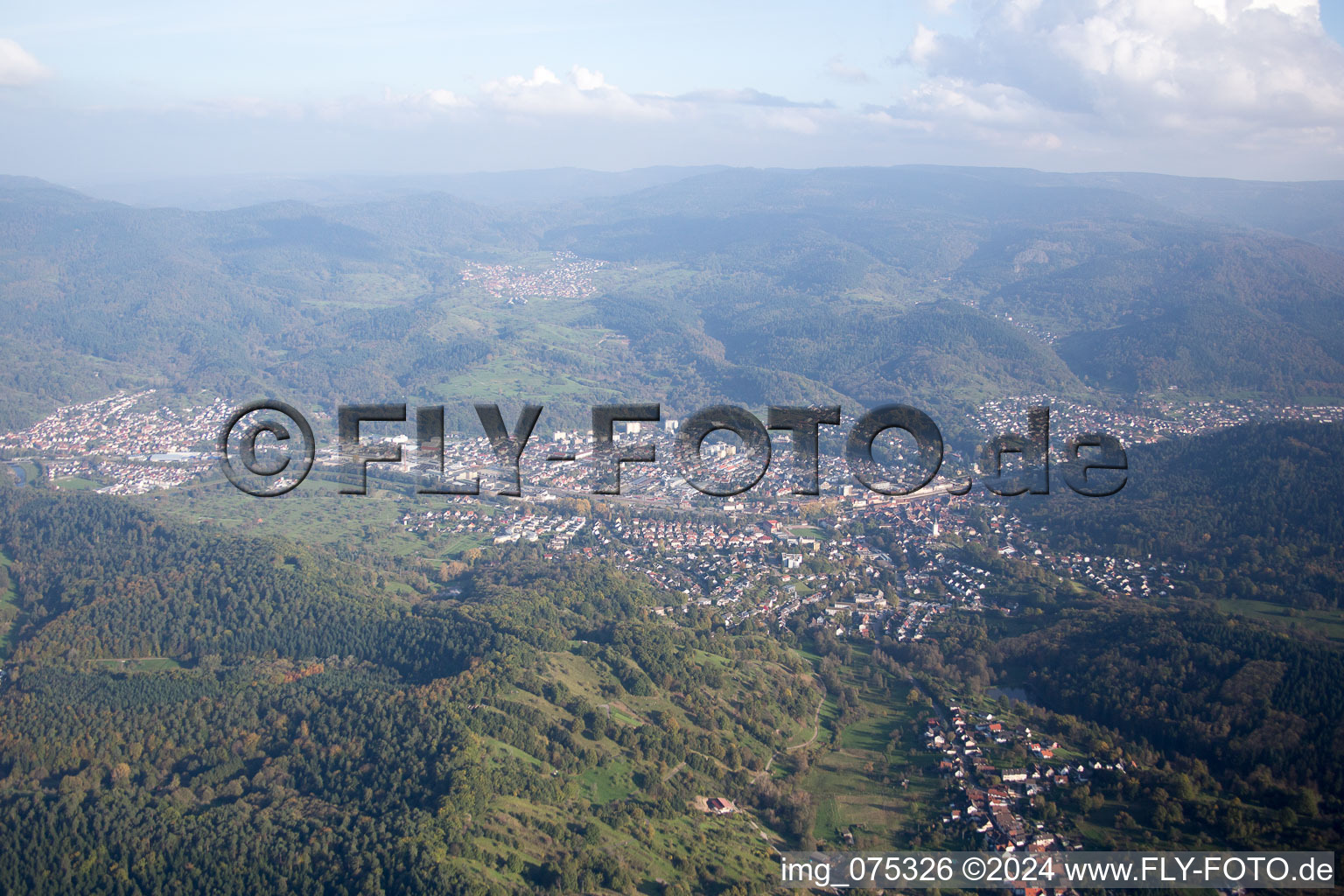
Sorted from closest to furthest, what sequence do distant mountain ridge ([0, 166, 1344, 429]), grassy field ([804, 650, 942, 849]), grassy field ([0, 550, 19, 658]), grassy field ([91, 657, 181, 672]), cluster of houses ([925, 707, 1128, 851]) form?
cluster of houses ([925, 707, 1128, 851]) → grassy field ([804, 650, 942, 849]) → grassy field ([91, 657, 181, 672]) → grassy field ([0, 550, 19, 658]) → distant mountain ridge ([0, 166, 1344, 429])

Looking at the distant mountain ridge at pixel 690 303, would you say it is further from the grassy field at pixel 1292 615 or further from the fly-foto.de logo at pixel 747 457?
the grassy field at pixel 1292 615

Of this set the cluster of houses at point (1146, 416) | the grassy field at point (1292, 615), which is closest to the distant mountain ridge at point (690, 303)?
the cluster of houses at point (1146, 416)

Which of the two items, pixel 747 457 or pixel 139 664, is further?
pixel 747 457

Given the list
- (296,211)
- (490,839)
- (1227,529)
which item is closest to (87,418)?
(490,839)

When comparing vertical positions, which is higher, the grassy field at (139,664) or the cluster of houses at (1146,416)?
the cluster of houses at (1146,416)

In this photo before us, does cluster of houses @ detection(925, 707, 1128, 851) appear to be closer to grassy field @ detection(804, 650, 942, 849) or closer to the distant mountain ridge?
grassy field @ detection(804, 650, 942, 849)

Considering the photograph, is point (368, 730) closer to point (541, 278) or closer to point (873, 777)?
point (873, 777)

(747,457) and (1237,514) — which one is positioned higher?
(747,457)

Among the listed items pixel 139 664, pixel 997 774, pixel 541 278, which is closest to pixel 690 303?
pixel 541 278

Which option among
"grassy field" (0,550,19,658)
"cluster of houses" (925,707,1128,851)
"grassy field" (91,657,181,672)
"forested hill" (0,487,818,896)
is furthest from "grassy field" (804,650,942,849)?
"grassy field" (0,550,19,658)

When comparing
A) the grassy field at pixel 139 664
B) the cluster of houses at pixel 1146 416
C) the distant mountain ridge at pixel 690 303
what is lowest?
the grassy field at pixel 139 664
